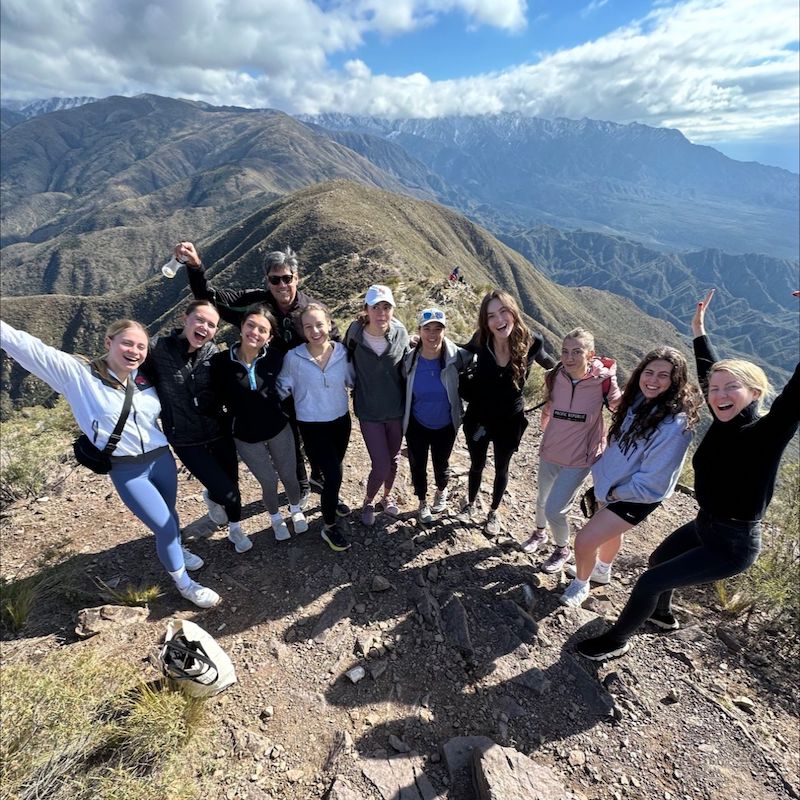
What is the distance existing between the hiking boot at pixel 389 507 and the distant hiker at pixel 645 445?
2513 mm

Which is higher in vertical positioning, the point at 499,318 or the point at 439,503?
the point at 499,318

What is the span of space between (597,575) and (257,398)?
4702mm

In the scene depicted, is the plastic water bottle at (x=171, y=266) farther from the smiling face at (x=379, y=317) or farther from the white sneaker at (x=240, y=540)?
the white sneaker at (x=240, y=540)

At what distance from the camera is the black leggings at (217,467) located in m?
4.77

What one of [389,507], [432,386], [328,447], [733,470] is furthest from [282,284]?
[733,470]

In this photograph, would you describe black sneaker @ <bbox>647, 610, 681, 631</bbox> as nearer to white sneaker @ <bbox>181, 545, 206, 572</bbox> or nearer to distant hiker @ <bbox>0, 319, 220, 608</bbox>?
white sneaker @ <bbox>181, 545, 206, 572</bbox>

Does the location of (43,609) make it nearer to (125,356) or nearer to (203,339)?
(125,356)

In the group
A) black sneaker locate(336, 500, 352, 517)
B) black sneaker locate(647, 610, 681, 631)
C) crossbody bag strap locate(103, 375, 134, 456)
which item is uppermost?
crossbody bag strap locate(103, 375, 134, 456)

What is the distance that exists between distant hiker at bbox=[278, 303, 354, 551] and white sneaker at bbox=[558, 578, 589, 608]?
119 inches

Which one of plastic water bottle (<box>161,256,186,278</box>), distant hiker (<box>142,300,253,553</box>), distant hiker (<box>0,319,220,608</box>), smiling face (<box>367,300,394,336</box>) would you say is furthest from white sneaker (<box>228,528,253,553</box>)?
plastic water bottle (<box>161,256,186,278</box>)

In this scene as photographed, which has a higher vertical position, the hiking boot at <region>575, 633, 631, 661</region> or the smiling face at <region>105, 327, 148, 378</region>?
the smiling face at <region>105, 327, 148, 378</region>

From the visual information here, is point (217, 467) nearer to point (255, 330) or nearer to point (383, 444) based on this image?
point (255, 330)

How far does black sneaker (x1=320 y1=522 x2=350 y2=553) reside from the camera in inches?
219

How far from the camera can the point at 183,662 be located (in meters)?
3.61
